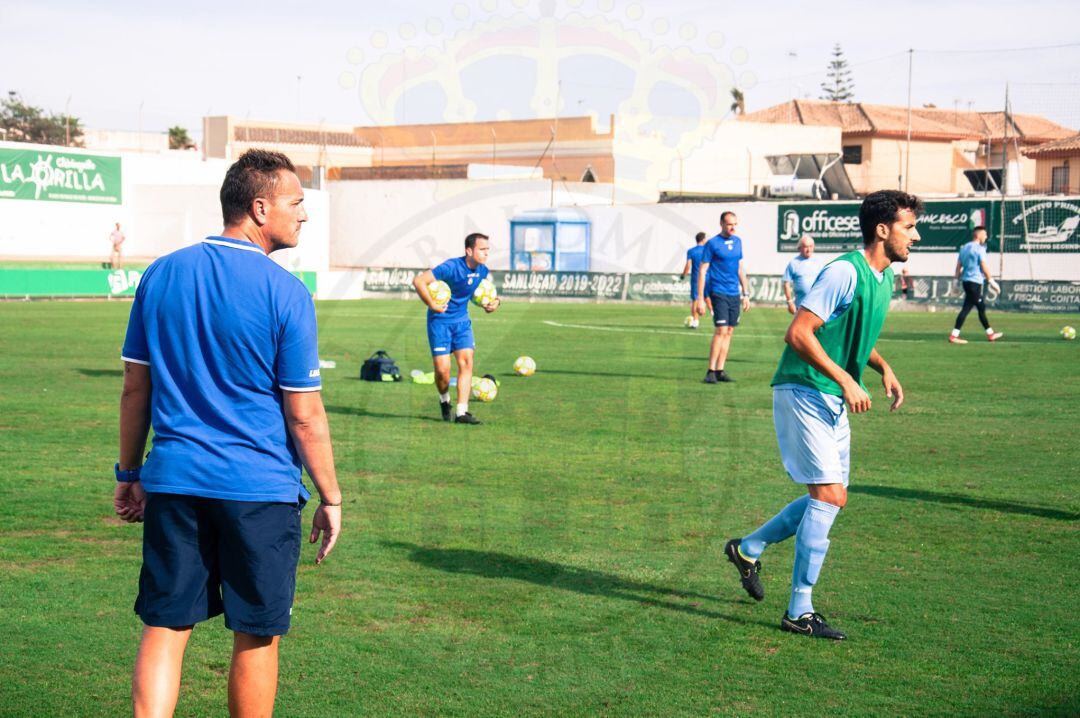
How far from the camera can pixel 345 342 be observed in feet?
79.5

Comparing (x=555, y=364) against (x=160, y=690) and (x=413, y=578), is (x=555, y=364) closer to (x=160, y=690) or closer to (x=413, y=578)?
(x=413, y=578)

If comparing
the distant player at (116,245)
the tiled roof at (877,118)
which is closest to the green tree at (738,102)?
the tiled roof at (877,118)

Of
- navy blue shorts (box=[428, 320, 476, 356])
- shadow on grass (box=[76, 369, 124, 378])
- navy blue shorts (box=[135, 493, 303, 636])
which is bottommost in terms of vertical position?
shadow on grass (box=[76, 369, 124, 378])

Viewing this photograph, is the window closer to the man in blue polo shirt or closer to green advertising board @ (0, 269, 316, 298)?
green advertising board @ (0, 269, 316, 298)

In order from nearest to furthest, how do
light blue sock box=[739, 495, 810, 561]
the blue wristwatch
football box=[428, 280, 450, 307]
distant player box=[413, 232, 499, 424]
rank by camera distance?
the blue wristwatch < light blue sock box=[739, 495, 810, 561] < football box=[428, 280, 450, 307] < distant player box=[413, 232, 499, 424]

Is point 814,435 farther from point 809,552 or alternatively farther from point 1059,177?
point 1059,177

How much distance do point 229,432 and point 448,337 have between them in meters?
9.25

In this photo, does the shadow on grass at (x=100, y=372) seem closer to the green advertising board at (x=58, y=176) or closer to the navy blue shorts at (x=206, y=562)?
the navy blue shorts at (x=206, y=562)

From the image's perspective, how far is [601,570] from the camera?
7.18 m

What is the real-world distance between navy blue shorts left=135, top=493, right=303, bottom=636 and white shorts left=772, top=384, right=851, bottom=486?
301 centimetres

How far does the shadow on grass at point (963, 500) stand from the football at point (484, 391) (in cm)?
618

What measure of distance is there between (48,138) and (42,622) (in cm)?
6496

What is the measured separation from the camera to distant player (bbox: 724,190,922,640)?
593cm

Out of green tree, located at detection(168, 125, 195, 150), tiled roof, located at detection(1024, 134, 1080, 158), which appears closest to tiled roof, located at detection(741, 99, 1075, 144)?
tiled roof, located at detection(1024, 134, 1080, 158)
